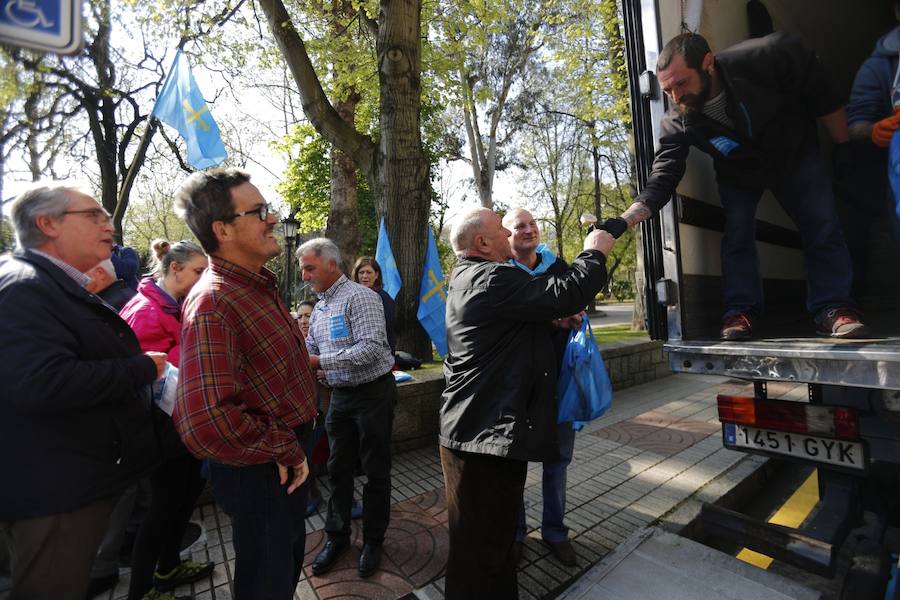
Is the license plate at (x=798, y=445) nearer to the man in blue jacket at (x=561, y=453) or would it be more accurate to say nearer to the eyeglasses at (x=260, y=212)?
the man in blue jacket at (x=561, y=453)

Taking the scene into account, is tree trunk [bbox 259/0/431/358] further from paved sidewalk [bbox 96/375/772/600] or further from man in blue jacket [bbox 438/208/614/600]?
man in blue jacket [bbox 438/208/614/600]

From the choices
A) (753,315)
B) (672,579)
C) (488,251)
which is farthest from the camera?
(753,315)

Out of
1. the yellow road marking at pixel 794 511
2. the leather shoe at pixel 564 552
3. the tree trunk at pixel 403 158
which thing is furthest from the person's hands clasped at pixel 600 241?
the tree trunk at pixel 403 158

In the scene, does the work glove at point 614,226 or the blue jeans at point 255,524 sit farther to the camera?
the work glove at point 614,226

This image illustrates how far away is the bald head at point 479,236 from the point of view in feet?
7.15

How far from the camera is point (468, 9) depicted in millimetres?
8992

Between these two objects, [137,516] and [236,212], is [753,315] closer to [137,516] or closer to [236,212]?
[236,212]

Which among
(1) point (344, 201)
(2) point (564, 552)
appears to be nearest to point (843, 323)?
(2) point (564, 552)

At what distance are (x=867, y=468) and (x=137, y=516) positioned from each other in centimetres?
413

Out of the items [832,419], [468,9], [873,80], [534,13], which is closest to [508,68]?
[534,13]

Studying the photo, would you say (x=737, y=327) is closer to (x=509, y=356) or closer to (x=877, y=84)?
(x=509, y=356)

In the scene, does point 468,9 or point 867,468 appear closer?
point 867,468

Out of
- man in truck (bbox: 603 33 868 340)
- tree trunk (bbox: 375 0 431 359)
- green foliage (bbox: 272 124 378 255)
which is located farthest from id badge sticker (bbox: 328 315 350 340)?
green foliage (bbox: 272 124 378 255)

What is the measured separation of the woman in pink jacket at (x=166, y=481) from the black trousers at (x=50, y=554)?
59 centimetres
